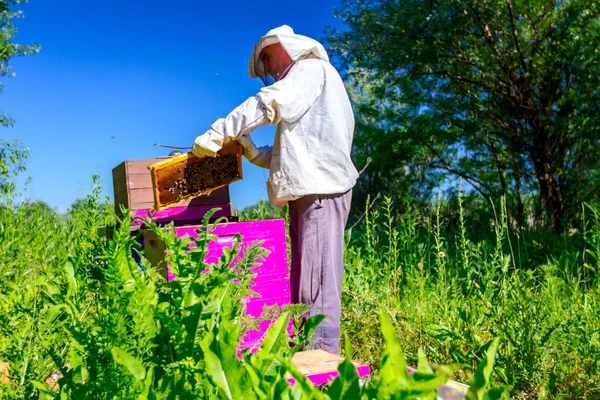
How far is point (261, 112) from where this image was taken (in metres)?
2.93

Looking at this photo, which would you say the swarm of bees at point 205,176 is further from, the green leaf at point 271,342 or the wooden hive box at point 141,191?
the green leaf at point 271,342

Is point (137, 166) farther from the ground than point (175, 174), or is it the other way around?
point (137, 166)

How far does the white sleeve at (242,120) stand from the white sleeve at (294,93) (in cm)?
4

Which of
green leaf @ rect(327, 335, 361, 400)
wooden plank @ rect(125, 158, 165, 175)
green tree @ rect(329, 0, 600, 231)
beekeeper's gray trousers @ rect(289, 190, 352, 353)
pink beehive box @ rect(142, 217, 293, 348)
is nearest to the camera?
green leaf @ rect(327, 335, 361, 400)

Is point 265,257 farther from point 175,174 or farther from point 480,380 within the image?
point 480,380

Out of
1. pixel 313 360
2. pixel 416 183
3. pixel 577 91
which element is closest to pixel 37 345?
pixel 313 360

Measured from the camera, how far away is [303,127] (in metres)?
3.11

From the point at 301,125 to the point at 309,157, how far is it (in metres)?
0.19

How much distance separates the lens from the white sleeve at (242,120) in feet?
9.58

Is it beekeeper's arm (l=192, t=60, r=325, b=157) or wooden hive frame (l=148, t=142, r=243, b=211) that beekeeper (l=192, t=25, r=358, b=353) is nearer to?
beekeeper's arm (l=192, t=60, r=325, b=157)

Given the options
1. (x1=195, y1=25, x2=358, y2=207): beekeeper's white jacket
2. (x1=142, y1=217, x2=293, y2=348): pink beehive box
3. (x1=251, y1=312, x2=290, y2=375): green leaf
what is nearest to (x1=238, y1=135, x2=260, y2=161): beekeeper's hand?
(x1=195, y1=25, x2=358, y2=207): beekeeper's white jacket

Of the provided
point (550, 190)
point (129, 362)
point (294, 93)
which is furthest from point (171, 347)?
point (550, 190)

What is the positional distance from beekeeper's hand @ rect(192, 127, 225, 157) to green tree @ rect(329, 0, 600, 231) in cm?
673

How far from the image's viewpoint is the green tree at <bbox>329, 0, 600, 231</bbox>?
855cm
